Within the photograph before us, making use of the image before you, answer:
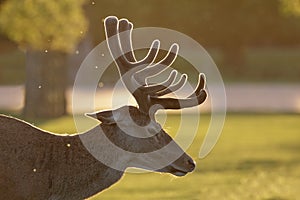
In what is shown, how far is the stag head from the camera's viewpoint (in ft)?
23.7

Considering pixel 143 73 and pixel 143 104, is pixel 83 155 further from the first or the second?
pixel 143 73

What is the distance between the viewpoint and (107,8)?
43.6m

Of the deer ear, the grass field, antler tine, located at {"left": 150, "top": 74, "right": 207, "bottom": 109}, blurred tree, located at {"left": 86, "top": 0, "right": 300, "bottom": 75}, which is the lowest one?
the grass field

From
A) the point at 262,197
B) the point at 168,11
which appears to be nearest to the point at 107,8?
the point at 168,11

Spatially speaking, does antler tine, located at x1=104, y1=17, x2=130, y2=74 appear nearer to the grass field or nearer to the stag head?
the stag head

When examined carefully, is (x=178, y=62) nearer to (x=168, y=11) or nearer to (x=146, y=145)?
(x=168, y=11)

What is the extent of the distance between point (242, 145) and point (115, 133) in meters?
11.6

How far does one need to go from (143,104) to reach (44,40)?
606 inches

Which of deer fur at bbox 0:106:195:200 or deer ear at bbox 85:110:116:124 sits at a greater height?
deer ear at bbox 85:110:116:124

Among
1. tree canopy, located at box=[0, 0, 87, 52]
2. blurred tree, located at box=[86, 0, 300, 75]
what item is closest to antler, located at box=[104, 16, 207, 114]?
tree canopy, located at box=[0, 0, 87, 52]

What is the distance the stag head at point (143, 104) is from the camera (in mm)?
7215

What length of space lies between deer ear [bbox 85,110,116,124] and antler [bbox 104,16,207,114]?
0.28 meters

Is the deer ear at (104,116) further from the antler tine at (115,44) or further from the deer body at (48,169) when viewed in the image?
the antler tine at (115,44)

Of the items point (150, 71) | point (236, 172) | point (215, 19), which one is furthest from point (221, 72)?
point (150, 71)
